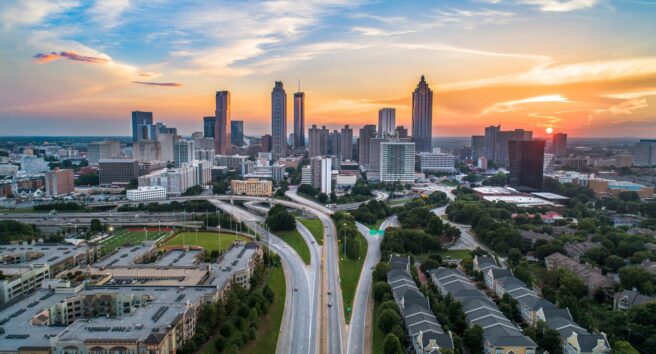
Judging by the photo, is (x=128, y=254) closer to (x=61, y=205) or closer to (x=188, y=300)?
(x=188, y=300)

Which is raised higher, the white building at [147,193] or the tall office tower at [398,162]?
the tall office tower at [398,162]

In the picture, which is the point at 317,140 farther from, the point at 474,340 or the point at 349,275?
the point at 474,340

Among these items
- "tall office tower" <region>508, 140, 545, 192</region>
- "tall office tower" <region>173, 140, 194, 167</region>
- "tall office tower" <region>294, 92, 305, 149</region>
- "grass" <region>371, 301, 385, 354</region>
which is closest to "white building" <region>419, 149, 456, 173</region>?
"tall office tower" <region>508, 140, 545, 192</region>

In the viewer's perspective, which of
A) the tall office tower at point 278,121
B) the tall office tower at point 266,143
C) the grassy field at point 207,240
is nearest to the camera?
the grassy field at point 207,240

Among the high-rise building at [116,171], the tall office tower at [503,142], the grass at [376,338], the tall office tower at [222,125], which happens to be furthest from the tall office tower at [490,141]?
the grass at [376,338]

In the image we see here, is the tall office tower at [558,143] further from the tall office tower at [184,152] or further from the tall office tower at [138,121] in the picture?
the tall office tower at [138,121]

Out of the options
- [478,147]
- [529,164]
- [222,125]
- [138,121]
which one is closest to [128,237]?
[529,164]

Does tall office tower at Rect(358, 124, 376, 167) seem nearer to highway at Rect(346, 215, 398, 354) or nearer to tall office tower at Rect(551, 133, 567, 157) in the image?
Result: tall office tower at Rect(551, 133, 567, 157)
